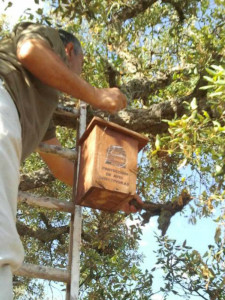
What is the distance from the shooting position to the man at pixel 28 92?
2018 mm

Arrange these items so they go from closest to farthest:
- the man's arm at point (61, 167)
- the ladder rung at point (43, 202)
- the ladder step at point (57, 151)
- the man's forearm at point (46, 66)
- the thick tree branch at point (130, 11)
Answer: the man's forearm at point (46, 66)
the ladder rung at point (43, 202)
the ladder step at point (57, 151)
the man's arm at point (61, 167)
the thick tree branch at point (130, 11)

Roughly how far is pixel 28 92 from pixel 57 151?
970mm

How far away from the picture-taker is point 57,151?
3.54m

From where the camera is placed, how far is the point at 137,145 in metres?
3.43

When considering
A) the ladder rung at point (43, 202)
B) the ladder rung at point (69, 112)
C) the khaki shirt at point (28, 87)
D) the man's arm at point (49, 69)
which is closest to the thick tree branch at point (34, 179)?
the ladder rung at point (69, 112)

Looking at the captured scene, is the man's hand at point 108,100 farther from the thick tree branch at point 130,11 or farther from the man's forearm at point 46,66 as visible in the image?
the thick tree branch at point 130,11

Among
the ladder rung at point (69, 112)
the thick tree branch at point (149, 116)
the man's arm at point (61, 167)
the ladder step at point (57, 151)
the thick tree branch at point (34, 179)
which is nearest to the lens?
the ladder step at point (57, 151)

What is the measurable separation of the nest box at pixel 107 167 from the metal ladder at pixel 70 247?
12 cm

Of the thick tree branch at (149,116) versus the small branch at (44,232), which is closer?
the thick tree branch at (149,116)

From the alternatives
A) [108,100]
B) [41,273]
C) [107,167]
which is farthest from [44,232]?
[108,100]

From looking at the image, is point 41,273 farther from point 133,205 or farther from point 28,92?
point 28,92

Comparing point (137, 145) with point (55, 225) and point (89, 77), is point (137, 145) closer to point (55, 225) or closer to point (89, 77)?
point (89, 77)

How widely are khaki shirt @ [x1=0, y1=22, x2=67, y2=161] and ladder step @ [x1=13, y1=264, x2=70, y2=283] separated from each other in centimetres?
77

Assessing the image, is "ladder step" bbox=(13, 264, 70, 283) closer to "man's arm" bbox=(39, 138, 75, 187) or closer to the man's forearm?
"man's arm" bbox=(39, 138, 75, 187)
